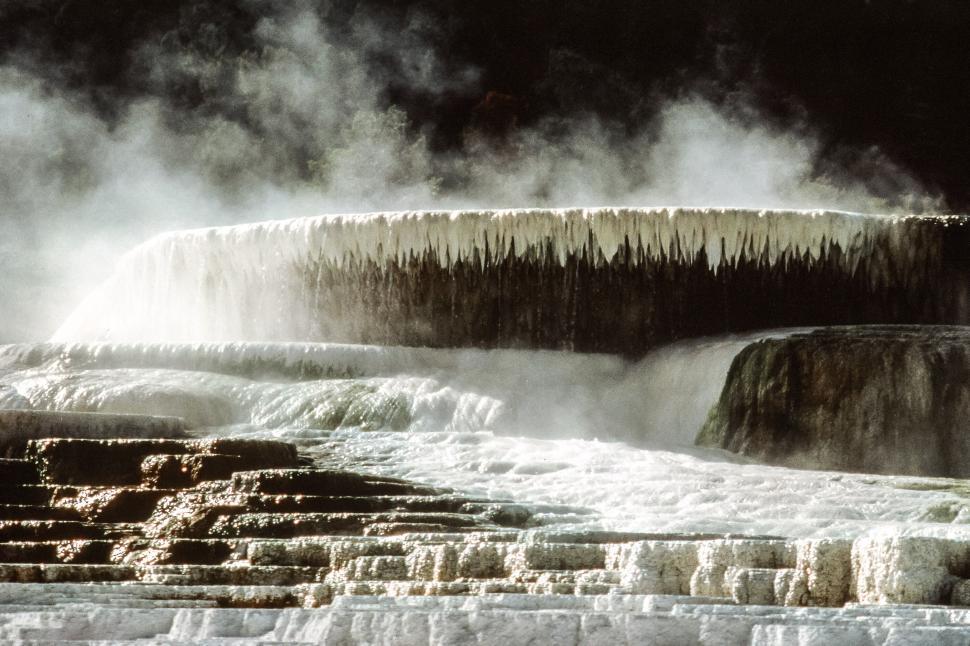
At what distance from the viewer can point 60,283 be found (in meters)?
19.8

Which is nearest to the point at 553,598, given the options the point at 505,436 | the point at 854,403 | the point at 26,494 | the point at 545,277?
the point at 26,494

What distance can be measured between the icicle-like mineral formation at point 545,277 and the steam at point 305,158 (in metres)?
6.78

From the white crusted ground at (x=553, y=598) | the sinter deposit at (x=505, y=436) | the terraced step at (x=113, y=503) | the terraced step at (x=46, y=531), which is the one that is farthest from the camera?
the terraced step at (x=113, y=503)

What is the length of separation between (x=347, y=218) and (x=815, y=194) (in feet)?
29.5

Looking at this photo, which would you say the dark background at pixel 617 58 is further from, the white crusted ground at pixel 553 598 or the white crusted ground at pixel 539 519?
the white crusted ground at pixel 553 598

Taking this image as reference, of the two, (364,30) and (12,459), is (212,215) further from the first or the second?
(12,459)

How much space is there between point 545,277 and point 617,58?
10598 mm

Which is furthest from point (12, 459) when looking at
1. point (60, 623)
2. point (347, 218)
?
point (347, 218)

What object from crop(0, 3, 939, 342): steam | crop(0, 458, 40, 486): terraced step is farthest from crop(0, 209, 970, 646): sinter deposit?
crop(0, 3, 939, 342): steam

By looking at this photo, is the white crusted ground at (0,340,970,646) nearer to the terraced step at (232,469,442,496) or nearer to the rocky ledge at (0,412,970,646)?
the rocky ledge at (0,412,970,646)

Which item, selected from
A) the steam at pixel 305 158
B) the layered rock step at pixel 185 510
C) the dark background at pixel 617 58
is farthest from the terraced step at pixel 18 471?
the dark background at pixel 617 58

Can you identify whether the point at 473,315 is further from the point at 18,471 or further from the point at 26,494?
the point at 26,494

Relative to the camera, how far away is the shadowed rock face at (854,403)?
1003 cm

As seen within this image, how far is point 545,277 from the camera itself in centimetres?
1293
